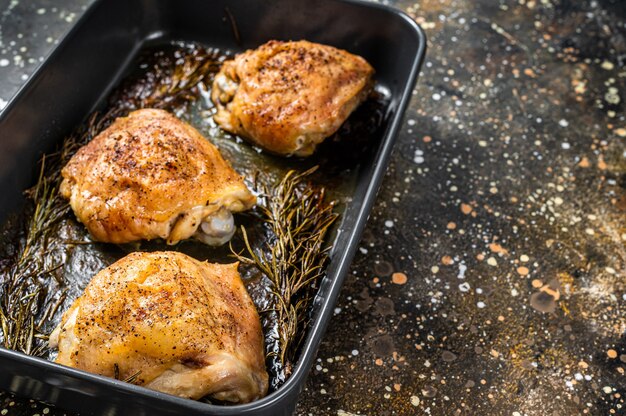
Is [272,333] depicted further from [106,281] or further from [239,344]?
[106,281]

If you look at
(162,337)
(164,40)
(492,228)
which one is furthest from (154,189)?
(492,228)

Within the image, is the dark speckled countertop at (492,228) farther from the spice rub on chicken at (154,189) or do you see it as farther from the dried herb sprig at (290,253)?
the spice rub on chicken at (154,189)

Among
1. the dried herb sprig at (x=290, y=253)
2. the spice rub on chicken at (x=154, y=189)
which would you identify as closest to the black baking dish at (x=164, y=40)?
the dried herb sprig at (x=290, y=253)

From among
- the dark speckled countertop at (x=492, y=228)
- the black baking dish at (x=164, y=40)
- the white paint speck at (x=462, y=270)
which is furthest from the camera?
the white paint speck at (x=462, y=270)

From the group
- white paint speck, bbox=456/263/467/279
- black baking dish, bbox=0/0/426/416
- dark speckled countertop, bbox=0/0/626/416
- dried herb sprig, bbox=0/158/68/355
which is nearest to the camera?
black baking dish, bbox=0/0/426/416

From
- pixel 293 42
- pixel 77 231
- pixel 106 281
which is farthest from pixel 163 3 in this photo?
pixel 106 281

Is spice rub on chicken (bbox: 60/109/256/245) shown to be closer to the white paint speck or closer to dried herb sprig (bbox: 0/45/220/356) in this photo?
dried herb sprig (bbox: 0/45/220/356)

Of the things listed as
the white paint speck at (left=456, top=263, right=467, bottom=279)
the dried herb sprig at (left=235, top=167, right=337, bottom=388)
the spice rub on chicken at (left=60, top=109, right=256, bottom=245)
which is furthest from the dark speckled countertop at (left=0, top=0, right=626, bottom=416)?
the spice rub on chicken at (left=60, top=109, right=256, bottom=245)
